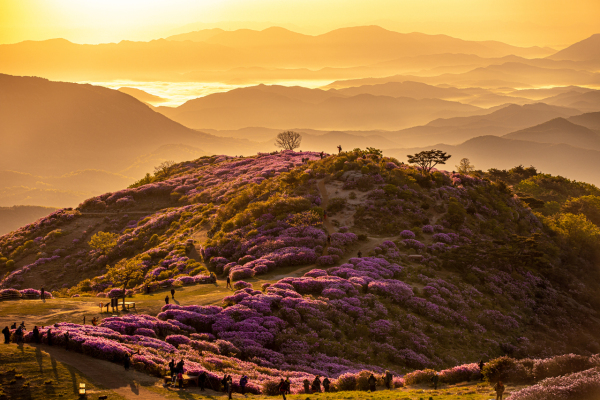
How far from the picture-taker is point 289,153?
112 metres

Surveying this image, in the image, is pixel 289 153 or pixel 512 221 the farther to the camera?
pixel 289 153

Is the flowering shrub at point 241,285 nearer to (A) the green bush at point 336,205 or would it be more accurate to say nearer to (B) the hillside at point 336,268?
(B) the hillside at point 336,268

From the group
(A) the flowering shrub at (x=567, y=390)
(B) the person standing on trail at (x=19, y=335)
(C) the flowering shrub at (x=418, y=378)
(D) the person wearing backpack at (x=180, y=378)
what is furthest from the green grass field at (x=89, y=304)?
(A) the flowering shrub at (x=567, y=390)

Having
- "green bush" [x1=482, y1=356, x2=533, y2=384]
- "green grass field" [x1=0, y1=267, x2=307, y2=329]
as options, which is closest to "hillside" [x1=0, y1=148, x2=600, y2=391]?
"green grass field" [x1=0, y1=267, x2=307, y2=329]

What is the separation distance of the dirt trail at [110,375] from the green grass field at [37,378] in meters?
0.52

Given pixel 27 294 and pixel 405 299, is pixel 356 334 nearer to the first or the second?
pixel 405 299

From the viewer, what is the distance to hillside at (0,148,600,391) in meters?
36.4

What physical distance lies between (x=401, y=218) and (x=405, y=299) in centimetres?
2097

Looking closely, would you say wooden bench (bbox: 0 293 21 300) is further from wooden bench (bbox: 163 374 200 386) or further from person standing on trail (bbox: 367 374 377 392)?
person standing on trail (bbox: 367 374 377 392)

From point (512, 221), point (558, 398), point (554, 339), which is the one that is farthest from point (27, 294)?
point (512, 221)

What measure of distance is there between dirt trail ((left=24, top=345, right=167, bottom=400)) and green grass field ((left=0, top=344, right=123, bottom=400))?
1.72 feet

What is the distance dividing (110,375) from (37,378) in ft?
13.1

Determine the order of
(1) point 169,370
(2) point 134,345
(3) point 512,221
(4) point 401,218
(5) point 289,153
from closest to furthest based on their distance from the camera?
(1) point 169,370
(2) point 134,345
(4) point 401,218
(3) point 512,221
(5) point 289,153

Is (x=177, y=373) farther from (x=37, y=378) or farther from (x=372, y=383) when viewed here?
(x=372, y=383)
